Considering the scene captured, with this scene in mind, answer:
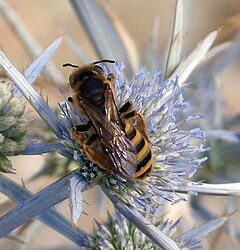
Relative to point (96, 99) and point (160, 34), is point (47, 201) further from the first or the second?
point (160, 34)

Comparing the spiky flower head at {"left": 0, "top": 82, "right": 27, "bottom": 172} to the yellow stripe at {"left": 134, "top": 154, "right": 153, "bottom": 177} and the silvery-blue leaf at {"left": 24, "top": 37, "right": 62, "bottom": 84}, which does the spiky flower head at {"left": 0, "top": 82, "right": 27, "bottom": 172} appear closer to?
the silvery-blue leaf at {"left": 24, "top": 37, "right": 62, "bottom": 84}

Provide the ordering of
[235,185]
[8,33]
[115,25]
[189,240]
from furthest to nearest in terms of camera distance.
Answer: [8,33] → [115,25] → [189,240] → [235,185]

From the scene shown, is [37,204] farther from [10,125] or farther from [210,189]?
[210,189]

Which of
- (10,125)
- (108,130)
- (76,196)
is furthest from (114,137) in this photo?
(10,125)

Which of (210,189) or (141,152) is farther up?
(141,152)

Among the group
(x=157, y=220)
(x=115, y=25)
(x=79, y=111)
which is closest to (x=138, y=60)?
(x=115, y=25)

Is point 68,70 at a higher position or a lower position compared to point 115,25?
lower

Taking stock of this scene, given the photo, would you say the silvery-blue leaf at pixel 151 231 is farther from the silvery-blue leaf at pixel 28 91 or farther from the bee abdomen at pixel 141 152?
the silvery-blue leaf at pixel 28 91

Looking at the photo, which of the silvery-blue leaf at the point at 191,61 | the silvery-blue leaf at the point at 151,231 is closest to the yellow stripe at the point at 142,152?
the silvery-blue leaf at the point at 151,231
